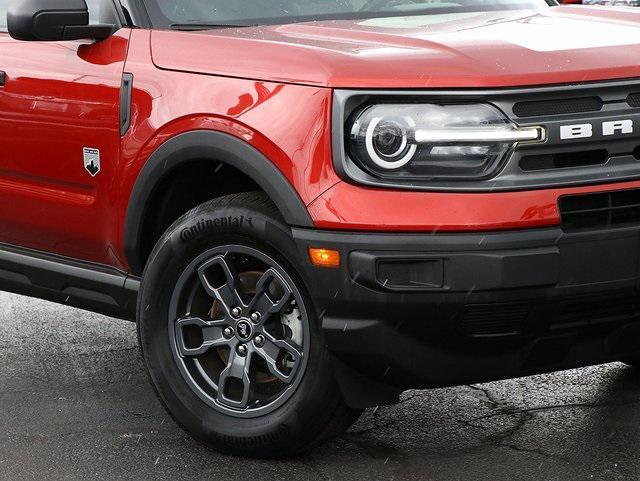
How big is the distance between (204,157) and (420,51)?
2.33 ft

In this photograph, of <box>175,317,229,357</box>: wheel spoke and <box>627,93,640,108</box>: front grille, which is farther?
<box>175,317,229,357</box>: wheel spoke

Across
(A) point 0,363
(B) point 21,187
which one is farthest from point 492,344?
(A) point 0,363

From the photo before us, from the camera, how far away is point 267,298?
13.2 ft

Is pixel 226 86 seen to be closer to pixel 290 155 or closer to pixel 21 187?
pixel 290 155

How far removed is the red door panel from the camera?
436 cm

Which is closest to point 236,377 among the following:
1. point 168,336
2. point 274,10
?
point 168,336

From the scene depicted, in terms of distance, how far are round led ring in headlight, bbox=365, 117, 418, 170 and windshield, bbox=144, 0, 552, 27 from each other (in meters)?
1.04

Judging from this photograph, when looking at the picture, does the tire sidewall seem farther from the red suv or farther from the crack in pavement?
the crack in pavement

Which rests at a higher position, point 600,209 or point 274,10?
point 274,10

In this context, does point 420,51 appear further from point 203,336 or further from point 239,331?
point 203,336

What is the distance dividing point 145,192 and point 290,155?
0.70m

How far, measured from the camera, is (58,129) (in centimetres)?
448

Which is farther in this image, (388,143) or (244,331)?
(244,331)

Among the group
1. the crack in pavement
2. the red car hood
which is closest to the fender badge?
the red car hood
